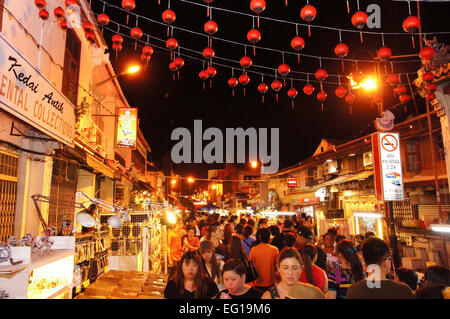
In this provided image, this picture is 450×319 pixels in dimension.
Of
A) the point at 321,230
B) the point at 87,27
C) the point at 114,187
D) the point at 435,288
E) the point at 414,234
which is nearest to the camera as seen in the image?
the point at 435,288

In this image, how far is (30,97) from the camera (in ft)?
16.1

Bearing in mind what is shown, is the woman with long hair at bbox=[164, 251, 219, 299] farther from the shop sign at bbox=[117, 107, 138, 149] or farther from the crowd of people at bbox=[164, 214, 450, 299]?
the shop sign at bbox=[117, 107, 138, 149]

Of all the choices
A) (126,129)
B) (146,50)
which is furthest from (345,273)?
(126,129)

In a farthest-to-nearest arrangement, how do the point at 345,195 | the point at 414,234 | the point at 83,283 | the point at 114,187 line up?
1. the point at 345,195
2. the point at 114,187
3. the point at 414,234
4. the point at 83,283

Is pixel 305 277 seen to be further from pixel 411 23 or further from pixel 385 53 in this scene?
pixel 385 53

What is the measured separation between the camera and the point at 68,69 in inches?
405

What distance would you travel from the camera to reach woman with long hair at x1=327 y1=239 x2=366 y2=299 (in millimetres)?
4367

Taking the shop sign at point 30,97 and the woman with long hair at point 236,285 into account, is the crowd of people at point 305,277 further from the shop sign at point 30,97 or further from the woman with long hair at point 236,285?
the shop sign at point 30,97

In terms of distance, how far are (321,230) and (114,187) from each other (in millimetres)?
15640

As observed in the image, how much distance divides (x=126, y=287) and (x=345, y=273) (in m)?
3.68

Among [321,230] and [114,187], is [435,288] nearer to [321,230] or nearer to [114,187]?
[114,187]

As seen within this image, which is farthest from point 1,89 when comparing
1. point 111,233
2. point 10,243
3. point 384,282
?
point 384,282

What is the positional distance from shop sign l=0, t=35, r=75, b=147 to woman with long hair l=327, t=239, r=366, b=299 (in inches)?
214

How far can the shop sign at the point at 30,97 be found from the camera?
4.15 metres
